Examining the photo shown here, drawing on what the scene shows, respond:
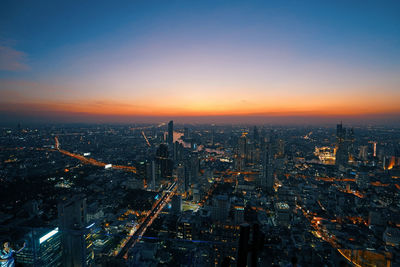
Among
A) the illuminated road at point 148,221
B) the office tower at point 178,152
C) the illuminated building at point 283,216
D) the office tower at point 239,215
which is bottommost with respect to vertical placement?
the illuminated road at point 148,221

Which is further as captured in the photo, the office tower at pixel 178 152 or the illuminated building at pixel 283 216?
the office tower at pixel 178 152

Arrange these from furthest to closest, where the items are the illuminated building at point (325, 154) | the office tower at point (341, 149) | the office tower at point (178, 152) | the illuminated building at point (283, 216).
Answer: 1. the illuminated building at point (325, 154)
2. the office tower at point (178, 152)
3. the office tower at point (341, 149)
4. the illuminated building at point (283, 216)

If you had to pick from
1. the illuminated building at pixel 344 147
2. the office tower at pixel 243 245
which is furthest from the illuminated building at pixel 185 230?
the illuminated building at pixel 344 147

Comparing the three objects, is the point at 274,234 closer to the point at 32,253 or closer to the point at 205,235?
the point at 205,235

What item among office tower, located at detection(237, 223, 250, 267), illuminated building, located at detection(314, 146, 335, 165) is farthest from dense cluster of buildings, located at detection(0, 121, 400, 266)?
illuminated building, located at detection(314, 146, 335, 165)

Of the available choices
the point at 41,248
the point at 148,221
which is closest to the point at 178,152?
the point at 148,221

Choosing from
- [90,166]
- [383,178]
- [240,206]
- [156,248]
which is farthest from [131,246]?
[383,178]

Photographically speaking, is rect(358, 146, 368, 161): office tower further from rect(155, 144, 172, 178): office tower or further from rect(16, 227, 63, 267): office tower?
rect(16, 227, 63, 267): office tower

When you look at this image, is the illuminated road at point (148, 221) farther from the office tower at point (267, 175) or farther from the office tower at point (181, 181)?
the office tower at point (267, 175)
